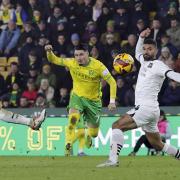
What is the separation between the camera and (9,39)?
25750 mm

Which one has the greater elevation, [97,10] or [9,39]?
[97,10]

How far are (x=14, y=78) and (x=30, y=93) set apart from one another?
953 mm

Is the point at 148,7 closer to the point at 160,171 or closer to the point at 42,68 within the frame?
the point at 42,68

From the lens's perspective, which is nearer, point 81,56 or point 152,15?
point 81,56

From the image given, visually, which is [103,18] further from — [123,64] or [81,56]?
[123,64]

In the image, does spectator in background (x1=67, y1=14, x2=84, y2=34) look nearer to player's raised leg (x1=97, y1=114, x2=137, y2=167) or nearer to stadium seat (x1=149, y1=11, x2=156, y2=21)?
stadium seat (x1=149, y1=11, x2=156, y2=21)

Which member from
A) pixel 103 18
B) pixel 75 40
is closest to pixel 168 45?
pixel 103 18

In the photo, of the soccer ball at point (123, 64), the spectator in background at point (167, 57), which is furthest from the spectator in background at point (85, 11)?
the soccer ball at point (123, 64)

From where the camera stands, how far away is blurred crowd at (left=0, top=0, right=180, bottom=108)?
22.7 metres

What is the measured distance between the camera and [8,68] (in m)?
25.5

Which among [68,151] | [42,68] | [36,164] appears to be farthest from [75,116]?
[42,68]

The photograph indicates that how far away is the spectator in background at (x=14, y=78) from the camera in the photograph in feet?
79.3

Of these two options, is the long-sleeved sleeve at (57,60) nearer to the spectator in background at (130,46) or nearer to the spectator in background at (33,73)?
the spectator in background at (130,46)

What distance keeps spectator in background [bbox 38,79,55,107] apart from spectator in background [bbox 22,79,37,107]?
0.60 ft
